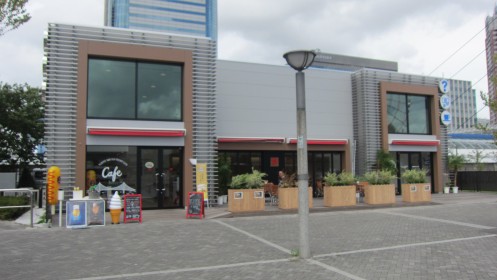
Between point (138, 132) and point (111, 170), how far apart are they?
163 centimetres

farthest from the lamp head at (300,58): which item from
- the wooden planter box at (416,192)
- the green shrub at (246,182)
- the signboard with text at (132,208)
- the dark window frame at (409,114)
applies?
the dark window frame at (409,114)

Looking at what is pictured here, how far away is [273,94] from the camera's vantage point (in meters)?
19.3

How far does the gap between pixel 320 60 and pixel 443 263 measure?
10331 centimetres

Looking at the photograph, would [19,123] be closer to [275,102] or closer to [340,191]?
[275,102]

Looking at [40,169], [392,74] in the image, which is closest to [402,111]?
[392,74]

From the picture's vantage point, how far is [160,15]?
103 m

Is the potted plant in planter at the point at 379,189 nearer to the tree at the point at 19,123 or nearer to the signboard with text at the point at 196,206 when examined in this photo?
the signboard with text at the point at 196,206

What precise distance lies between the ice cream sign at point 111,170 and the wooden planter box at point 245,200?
4.08m

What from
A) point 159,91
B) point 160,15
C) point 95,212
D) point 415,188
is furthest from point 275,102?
point 160,15

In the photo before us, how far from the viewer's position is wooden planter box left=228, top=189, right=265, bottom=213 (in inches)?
560

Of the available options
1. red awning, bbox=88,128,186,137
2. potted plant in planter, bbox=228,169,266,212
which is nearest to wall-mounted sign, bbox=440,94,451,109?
potted plant in planter, bbox=228,169,266,212

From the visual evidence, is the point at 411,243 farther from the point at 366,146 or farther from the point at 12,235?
the point at 366,146

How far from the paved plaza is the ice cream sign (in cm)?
249

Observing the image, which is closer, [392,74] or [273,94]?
[273,94]
